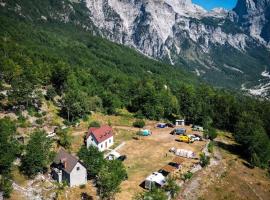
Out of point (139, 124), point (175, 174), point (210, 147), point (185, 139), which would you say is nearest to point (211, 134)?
point (185, 139)

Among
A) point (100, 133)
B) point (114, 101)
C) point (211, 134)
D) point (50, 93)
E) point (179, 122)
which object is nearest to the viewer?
point (100, 133)

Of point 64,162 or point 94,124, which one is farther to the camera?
point 94,124

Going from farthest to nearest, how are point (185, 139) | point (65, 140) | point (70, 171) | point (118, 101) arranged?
point (118, 101)
point (185, 139)
point (65, 140)
point (70, 171)

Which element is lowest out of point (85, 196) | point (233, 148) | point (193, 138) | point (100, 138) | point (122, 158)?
point (85, 196)

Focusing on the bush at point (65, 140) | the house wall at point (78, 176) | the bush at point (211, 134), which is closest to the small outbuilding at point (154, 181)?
the house wall at point (78, 176)

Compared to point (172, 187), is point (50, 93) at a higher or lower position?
higher

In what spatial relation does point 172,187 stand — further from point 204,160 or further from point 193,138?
point 193,138
